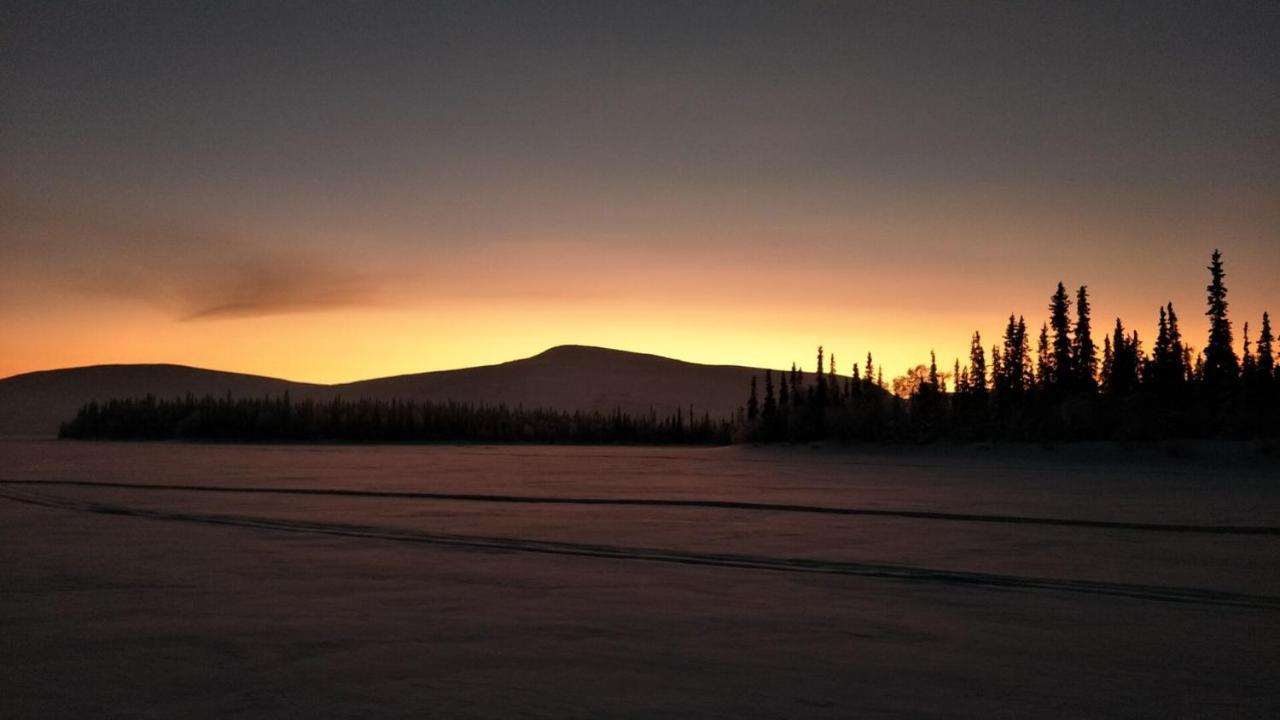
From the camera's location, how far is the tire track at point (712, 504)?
46.1 feet

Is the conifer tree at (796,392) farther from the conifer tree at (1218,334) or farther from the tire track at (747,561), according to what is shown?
the tire track at (747,561)

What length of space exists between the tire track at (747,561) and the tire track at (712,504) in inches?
185

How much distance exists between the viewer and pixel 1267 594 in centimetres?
862

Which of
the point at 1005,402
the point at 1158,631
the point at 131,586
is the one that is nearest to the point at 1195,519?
the point at 1158,631

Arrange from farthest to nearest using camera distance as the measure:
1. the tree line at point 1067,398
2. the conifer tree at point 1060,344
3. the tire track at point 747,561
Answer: the conifer tree at point 1060,344 → the tree line at point 1067,398 → the tire track at point 747,561

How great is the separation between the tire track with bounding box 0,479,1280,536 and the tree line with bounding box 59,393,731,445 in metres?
53.3

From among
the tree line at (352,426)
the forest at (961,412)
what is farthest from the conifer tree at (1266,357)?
the tree line at (352,426)

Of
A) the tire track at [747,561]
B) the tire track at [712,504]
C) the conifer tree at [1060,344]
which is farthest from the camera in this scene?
the conifer tree at [1060,344]

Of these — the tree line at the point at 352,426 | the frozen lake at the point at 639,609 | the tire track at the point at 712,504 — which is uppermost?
the tree line at the point at 352,426

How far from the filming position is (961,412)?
179 feet

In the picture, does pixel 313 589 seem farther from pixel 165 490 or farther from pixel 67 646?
pixel 165 490

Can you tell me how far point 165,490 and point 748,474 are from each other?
52.9 ft

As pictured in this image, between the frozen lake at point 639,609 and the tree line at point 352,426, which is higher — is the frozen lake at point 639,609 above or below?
below

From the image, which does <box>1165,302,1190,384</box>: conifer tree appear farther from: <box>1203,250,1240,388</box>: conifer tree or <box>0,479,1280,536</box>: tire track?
<box>0,479,1280,536</box>: tire track
